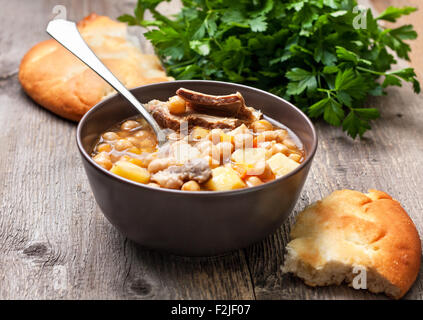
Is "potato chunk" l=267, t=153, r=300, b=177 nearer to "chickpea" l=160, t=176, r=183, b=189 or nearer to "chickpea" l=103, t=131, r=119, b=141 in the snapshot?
"chickpea" l=160, t=176, r=183, b=189

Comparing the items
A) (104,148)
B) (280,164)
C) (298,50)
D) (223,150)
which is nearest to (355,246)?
(280,164)

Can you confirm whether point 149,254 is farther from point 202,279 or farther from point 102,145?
point 102,145

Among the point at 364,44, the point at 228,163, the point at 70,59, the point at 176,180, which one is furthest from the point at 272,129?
the point at 70,59

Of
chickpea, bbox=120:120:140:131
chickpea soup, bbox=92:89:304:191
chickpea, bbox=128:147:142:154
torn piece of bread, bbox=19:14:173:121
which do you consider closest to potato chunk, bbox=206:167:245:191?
chickpea soup, bbox=92:89:304:191

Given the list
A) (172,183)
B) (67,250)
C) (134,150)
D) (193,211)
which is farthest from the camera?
(134,150)

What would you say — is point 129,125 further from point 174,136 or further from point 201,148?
point 201,148

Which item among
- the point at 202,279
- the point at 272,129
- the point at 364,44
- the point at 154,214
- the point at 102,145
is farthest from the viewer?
the point at 364,44
